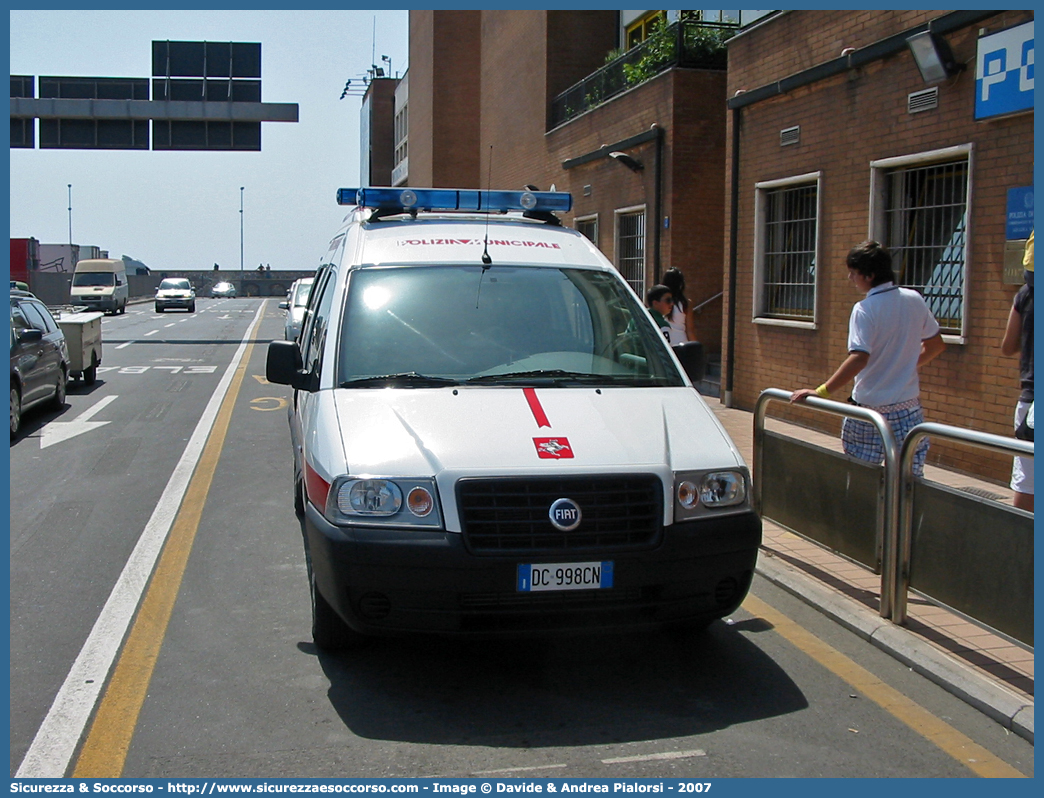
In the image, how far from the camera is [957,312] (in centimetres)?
987

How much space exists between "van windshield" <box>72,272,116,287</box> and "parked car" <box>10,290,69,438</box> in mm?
38635

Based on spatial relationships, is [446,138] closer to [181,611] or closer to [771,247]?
[771,247]

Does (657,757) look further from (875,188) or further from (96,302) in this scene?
(96,302)

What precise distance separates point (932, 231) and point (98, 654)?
8.37 meters

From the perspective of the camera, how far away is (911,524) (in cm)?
529

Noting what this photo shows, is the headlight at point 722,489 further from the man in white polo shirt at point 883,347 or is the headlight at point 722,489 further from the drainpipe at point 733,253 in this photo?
the drainpipe at point 733,253

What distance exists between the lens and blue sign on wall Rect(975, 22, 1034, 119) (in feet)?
28.3

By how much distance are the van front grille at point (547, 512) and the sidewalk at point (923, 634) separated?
1494 mm

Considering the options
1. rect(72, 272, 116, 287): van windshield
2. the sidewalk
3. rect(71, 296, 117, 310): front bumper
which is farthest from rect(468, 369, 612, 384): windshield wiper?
rect(72, 272, 116, 287): van windshield

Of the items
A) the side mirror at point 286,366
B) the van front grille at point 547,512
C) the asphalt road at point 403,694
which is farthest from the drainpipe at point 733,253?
the van front grille at point 547,512

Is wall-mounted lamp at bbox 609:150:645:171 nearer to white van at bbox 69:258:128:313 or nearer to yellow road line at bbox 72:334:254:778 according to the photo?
yellow road line at bbox 72:334:254:778

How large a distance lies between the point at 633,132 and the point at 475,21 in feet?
75.7

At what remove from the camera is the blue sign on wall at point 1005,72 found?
8.62 meters

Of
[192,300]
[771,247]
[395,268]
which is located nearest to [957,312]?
[771,247]
